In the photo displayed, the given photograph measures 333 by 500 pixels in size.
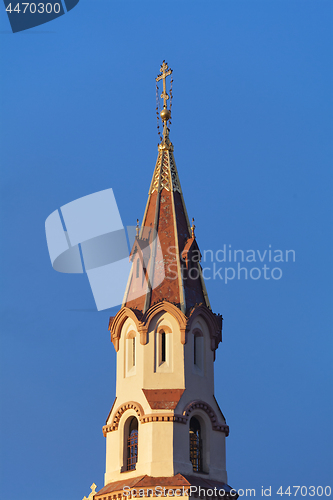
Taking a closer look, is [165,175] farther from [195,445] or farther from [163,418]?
[195,445]

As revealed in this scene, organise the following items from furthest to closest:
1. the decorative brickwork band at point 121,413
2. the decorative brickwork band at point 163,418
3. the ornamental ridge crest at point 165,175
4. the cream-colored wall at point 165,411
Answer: the ornamental ridge crest at point 165,175 → the decorative brickwork band at point 121,413 → the decorative brickwork band at point 163,418 → the cream-colored wall at point 165,411

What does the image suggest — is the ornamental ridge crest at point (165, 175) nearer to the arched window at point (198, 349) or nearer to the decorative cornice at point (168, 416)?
the arched window at point (198, 349)

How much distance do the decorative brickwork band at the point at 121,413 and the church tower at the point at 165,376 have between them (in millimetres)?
44

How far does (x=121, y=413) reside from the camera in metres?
38.7

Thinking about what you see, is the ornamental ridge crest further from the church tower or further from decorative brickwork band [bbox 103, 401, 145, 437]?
decorative brickwork band [bbox 103, 401, 145, 437]

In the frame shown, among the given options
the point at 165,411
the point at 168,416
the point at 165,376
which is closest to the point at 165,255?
the point at 165,376

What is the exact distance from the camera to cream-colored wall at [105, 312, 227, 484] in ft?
120

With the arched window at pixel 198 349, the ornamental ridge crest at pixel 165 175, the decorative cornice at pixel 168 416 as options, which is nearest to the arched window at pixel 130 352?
the decorative cornice at pixel 168 416

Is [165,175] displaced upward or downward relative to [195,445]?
upward

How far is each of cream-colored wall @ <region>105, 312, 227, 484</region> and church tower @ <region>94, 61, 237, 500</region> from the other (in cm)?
4

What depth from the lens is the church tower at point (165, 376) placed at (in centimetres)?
3662

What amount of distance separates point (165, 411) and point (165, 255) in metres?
7.87

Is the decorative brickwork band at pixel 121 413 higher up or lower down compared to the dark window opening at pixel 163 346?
lower down

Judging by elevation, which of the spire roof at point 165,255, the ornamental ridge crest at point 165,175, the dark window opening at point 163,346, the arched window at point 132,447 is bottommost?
the arched window at point 132,447
